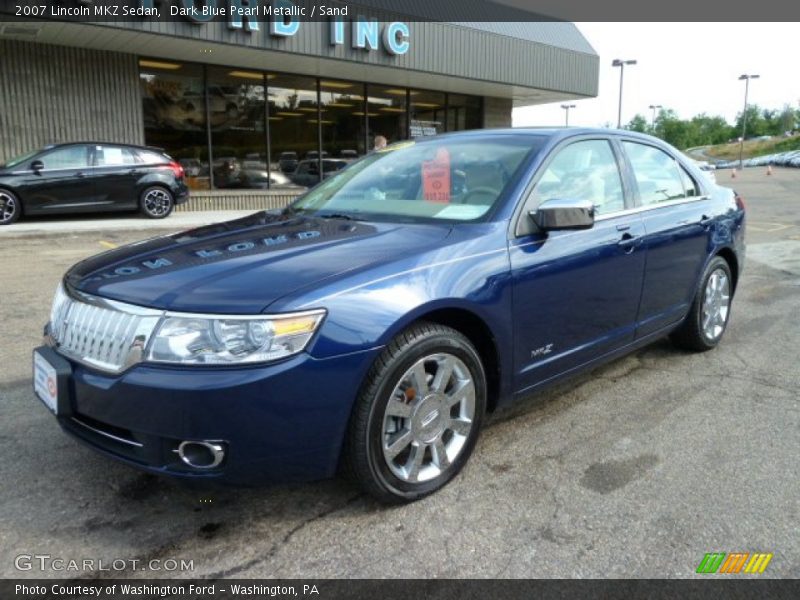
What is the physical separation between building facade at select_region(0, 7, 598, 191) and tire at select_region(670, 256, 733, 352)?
10.9 meters

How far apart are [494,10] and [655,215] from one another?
16111mm

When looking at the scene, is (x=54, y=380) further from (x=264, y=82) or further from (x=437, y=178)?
(x=264, y=82)

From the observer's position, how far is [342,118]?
60.0 feet

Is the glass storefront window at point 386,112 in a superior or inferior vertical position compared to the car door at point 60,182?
superior

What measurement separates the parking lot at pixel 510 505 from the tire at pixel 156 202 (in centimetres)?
931

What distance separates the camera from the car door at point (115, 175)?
1212 cm

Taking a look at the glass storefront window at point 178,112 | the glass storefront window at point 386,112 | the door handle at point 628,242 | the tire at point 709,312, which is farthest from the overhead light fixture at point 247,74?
the door handle at point 628,242

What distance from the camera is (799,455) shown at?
10.4ft

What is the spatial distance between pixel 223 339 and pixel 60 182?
1113 centimetres

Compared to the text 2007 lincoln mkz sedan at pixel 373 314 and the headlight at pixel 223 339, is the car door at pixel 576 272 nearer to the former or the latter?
the text 2007 lincoln mkz sedan at pixel 373 314

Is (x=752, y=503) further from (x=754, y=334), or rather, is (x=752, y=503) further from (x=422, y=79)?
(x=422, y=79)

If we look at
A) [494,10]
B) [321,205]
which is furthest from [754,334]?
[494,10]

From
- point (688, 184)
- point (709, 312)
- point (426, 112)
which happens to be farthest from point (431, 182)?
point (426, 112)

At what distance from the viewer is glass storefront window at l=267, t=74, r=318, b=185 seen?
1675 centimetres
